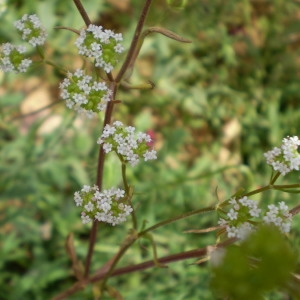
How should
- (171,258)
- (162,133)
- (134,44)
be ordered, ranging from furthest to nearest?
(162,133), (171,258), (134,44)

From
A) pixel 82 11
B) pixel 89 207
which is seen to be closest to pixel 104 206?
pixel 89 207

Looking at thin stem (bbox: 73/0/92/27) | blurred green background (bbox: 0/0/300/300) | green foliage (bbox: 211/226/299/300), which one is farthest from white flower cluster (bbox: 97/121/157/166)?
blurred green background (bbox: 0/0/300/300)

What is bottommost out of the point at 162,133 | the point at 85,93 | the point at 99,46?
the point at 85,93

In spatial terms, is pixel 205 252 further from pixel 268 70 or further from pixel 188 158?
pixel 268 70

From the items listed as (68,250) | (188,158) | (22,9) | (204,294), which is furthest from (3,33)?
(204,294)

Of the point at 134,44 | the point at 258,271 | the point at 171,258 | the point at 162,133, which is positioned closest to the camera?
the point at 258,271

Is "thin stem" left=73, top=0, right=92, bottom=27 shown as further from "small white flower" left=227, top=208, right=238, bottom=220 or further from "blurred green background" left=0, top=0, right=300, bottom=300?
"blurred green background" left=0, top=0, right=300, bottom=300

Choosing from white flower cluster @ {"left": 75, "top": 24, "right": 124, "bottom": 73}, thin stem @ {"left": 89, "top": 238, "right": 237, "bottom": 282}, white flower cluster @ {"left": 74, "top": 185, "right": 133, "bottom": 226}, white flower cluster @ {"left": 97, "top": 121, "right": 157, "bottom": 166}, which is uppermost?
white flower cluster @ {"left": 75, "top": 24, "right": 124, "bottom": 73}

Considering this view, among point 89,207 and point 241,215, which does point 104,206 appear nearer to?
point 89,207
